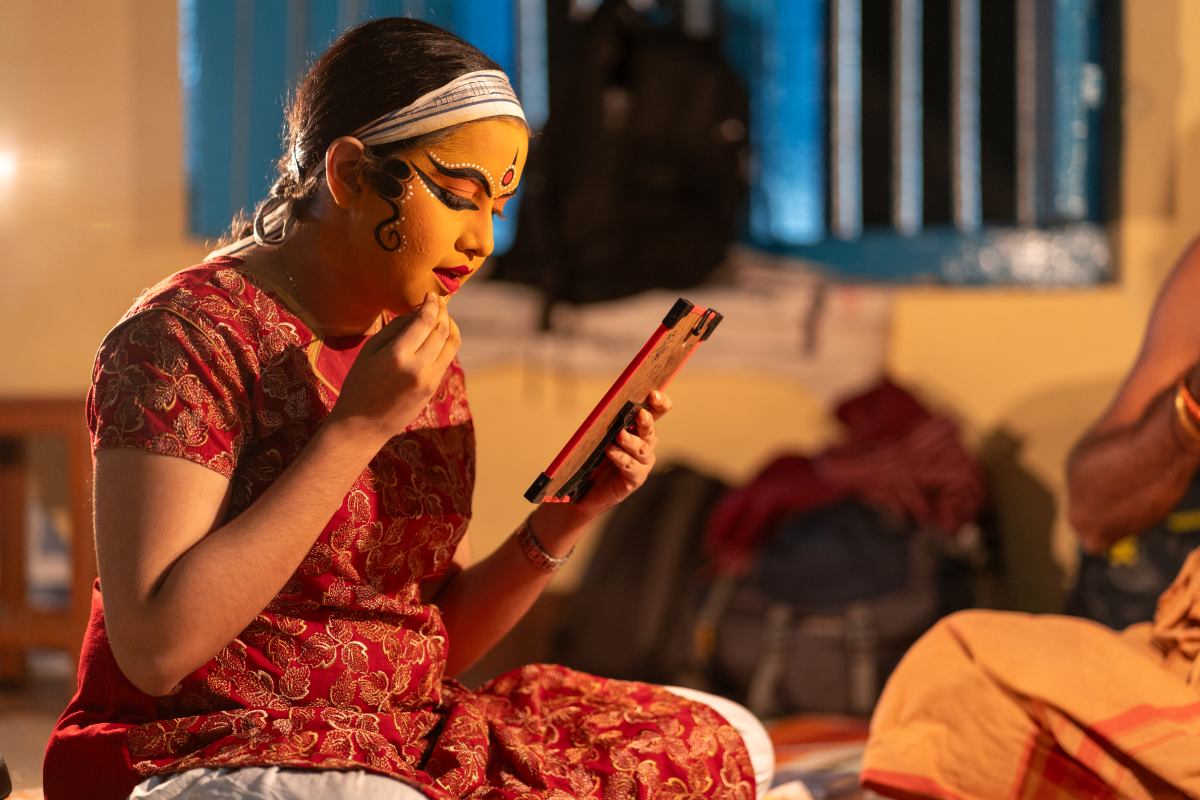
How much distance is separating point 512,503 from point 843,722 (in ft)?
3.08

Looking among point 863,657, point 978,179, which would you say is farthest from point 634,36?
point 863,657

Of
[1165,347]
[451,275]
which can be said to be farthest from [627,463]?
[1165,347]

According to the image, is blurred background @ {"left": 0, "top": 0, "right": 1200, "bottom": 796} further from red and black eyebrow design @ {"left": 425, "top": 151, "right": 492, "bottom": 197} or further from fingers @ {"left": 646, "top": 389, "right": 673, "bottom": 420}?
red and black eyebrow design @ {"left": 425, "top": 151, "right": 492, "bottom": 197}

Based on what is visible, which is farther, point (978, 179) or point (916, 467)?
point (978, 179)

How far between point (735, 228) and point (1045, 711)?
1928 millimetres

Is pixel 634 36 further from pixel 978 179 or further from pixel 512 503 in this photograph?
pixel 512 503

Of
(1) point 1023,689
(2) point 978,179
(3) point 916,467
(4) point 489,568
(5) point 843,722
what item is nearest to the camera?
(4) point 489,568

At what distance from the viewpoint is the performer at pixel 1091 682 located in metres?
1.64

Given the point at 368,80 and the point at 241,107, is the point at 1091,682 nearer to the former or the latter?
the point at 368,80

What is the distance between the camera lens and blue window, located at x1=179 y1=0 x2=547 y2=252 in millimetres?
3516

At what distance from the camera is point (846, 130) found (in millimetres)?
3447

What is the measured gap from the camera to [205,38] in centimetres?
356

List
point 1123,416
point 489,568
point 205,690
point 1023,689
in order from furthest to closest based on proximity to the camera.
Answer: point 1123,416 < point 1023,689 < point 489,568 < point 205,690

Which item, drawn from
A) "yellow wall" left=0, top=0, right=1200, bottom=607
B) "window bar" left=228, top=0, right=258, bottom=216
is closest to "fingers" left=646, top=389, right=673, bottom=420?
"yellow wall" left=0, top=0, right=1200, bottom=607
